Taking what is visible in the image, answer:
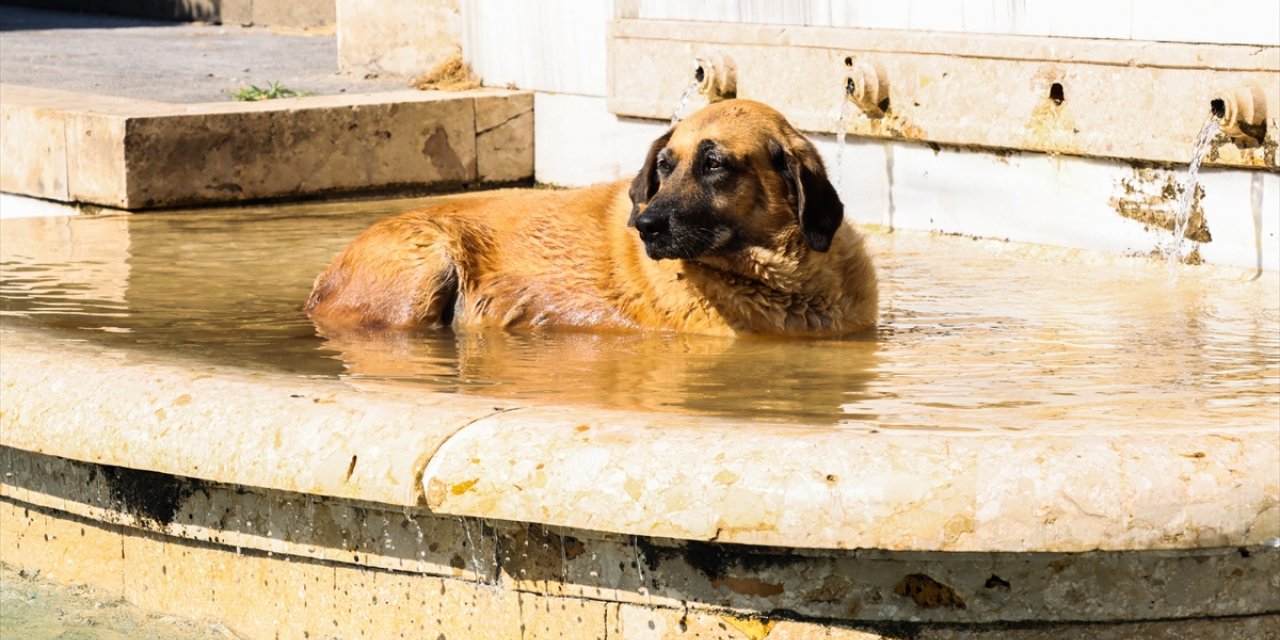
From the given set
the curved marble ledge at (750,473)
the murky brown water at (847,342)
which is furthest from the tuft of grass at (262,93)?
the curved marble ledge at (750,473)

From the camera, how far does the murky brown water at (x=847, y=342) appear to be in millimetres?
4547

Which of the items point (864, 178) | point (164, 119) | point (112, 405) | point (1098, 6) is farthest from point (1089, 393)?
point (164, 119)

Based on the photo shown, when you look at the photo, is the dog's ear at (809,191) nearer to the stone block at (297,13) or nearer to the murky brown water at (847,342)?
the murky brown water at (847,342)

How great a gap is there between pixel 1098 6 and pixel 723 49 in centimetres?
205

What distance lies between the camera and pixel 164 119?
29.3 ft

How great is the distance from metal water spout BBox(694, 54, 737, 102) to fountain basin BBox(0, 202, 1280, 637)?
3511 millimetres

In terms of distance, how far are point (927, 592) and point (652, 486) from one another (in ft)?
1.89

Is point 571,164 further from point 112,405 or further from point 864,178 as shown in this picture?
point 112,405

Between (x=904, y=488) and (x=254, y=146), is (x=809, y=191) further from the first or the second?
(x=254, y=146)

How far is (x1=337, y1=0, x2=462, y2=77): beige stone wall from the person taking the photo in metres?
10.9

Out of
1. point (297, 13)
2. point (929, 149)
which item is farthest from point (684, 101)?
point (297, 13)

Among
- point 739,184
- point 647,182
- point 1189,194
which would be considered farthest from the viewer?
point 1189,194

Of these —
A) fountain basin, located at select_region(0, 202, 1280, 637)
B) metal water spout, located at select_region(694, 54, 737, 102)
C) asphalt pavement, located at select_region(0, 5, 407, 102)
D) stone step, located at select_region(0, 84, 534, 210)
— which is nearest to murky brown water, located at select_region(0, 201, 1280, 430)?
fountain basin, located at select_region(0, 202, 1280, 637)

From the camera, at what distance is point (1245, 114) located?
22.7 feet
